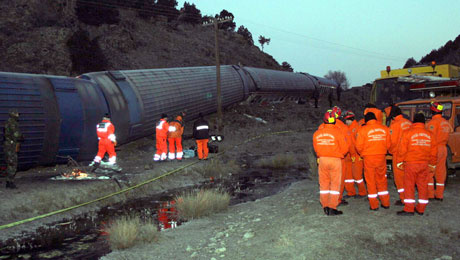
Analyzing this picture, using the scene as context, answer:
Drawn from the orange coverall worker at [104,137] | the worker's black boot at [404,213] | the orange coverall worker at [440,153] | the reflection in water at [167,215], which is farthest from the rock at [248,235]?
the orange coverall worker at [104,137]

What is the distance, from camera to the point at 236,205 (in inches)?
328

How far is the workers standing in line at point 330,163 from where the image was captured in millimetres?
6027

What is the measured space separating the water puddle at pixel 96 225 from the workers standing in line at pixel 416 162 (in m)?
3.91

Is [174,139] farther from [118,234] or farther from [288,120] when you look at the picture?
[288,120]

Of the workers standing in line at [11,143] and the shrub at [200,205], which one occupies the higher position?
the workers standing in line at [11,143]

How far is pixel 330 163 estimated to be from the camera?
6.05 meters

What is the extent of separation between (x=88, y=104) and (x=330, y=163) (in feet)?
27.6

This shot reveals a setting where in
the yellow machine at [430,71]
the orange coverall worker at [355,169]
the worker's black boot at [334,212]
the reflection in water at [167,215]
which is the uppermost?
the yellow machine at [430,71]

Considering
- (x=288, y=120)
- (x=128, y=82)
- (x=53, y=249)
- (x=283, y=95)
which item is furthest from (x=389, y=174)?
(x=283, y=95)

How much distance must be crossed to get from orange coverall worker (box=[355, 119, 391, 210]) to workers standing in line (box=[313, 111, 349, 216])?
421 millimetres

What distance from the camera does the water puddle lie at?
219 inches

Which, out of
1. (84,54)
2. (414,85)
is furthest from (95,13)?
(414,85)

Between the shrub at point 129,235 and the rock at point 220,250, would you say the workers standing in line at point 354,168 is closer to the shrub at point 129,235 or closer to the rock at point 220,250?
the rock at point 220,250

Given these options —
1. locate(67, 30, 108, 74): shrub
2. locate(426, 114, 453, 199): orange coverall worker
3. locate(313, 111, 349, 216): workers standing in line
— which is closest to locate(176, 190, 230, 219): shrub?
locate(313, 111, 349, 216): workers standing in line
